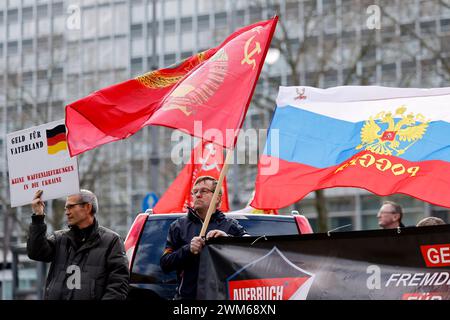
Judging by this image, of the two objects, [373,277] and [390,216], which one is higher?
[373,277]

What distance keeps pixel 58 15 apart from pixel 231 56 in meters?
53.0

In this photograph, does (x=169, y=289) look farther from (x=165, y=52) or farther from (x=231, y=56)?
(x=165, y=52)

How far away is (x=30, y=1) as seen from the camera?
59.6 meters

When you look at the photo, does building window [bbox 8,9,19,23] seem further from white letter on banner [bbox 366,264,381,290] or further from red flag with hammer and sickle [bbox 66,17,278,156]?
white letter on banner [bbox 366,264,381,290]

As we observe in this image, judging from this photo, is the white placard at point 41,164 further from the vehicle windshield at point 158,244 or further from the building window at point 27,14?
the building window at point 27,14

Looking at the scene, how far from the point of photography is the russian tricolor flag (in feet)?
25.8

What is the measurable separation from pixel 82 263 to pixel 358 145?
257 centimetres

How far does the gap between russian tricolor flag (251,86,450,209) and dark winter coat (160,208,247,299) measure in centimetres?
68

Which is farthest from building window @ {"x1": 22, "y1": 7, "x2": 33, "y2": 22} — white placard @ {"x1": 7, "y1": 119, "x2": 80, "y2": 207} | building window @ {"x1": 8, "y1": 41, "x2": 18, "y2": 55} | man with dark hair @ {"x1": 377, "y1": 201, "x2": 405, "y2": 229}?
white placard @ {"x1": 7, "y1": 119, "x2": 80, "y2": 207}

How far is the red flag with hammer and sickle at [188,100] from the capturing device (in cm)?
699

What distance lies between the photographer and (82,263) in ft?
22.9

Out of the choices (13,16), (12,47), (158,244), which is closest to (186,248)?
(158,244)

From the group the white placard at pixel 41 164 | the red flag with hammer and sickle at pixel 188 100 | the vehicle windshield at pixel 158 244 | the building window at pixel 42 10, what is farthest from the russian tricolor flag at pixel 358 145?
the building window at pixel 42 10

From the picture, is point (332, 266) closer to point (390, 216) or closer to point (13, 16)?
point (390, 216)
